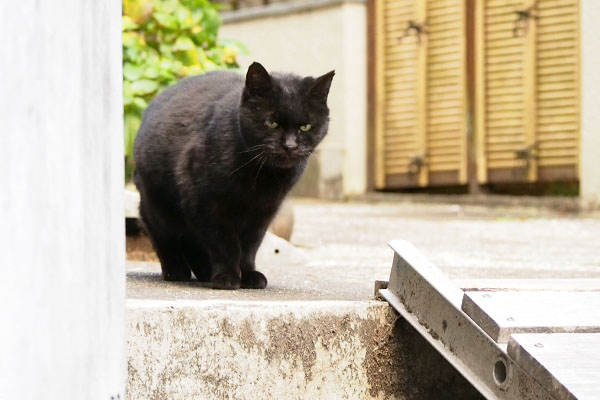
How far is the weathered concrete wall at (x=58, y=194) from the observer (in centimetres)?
128

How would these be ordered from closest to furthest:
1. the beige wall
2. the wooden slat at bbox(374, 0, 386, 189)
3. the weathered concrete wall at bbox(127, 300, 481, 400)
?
the weathered concrete wall at bbox(127, 300, 481, 400) < the wooden slat at bbox(374, 0, 386, 189) < the beige wall

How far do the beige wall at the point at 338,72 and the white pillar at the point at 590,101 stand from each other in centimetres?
236

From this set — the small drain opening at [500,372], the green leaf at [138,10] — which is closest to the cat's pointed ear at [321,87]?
the small drain opening at [500,372]

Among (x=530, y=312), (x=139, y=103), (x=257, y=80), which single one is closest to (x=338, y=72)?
(x=139, y=103)

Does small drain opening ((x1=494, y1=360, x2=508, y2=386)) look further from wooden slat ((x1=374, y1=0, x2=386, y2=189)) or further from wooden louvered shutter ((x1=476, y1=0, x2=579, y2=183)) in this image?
wooden slat ((x1=374, y1=0, x2=386, y2=189))

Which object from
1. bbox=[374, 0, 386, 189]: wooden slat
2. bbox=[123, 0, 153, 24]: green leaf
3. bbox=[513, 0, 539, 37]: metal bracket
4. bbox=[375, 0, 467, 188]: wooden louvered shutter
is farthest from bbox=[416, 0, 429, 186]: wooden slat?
bbox=[123, 0, 153, 24]: green leaf

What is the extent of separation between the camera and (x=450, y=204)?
8.66 m

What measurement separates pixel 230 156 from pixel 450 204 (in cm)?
593

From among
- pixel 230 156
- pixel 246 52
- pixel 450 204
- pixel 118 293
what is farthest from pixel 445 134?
pixel 118 293

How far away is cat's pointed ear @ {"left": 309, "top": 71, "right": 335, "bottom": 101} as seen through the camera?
116 inches

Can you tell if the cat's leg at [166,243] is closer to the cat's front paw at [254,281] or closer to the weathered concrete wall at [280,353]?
the cat's front paw at [254,281]

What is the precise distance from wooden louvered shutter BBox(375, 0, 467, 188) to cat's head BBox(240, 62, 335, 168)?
232 inches

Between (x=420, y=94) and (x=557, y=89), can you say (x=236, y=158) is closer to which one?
(x=557, y=89)

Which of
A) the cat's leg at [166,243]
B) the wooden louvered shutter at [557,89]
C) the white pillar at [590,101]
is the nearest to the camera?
the cat's leg at [166,243]
